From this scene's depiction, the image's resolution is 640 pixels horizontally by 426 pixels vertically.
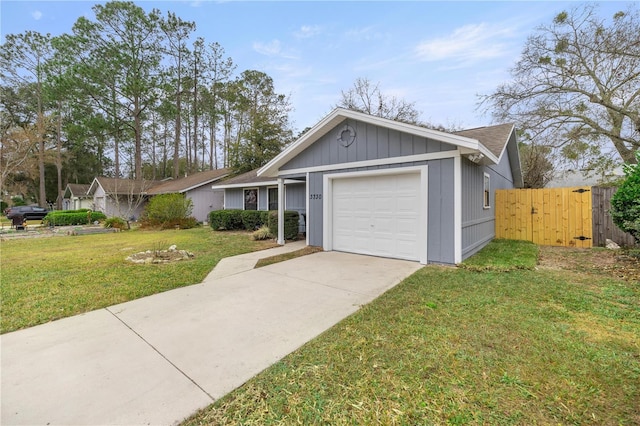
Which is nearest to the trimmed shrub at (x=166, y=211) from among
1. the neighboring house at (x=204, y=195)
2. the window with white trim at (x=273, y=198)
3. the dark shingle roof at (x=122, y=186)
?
the neighboring house at (x=204, y=195)

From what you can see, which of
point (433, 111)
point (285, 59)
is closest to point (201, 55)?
point (285, 59)

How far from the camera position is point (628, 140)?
13.0m

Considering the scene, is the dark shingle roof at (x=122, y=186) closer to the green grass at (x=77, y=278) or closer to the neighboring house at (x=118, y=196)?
the neighboring house at (x=118, y=196)

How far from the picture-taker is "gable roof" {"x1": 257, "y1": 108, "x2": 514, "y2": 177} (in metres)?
5.55

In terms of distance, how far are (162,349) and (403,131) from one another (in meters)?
6.04

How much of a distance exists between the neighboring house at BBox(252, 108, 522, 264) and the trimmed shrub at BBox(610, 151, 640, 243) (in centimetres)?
250

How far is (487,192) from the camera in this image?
28.8ft

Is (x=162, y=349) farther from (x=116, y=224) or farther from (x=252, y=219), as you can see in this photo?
(x=116, y=224)

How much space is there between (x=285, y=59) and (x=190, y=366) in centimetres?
1356

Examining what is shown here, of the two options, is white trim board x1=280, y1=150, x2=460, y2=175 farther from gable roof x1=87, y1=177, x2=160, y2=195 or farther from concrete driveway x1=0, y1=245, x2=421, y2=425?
gable roof x1=87, y1=177, x2=160, y2=195

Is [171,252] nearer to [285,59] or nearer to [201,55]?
[285,59]

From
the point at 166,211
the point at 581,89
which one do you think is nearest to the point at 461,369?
the point at 166,211

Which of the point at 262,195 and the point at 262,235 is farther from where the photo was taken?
the point at 262,195

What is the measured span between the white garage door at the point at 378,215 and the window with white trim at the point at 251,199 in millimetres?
7539
